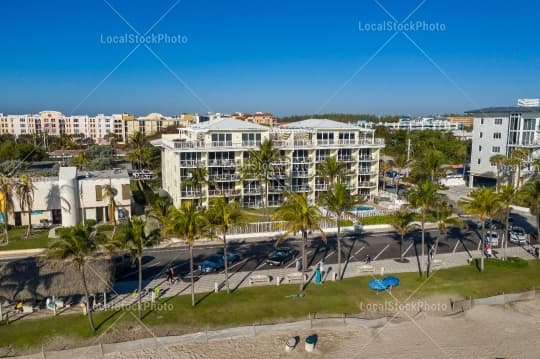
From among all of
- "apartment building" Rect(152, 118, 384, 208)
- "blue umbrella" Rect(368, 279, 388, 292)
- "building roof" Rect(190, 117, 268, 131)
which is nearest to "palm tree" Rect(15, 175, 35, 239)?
"apartment building" Rect(152, 118, 384, 208)

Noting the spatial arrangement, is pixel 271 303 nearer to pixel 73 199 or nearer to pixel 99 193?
pixel 99 193

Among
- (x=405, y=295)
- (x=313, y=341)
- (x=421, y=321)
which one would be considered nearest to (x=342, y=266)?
(x=405, y=295)

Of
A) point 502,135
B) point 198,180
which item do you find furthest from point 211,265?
point 502,135

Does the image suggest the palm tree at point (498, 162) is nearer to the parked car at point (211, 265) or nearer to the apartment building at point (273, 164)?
the apartment building at point (273, 164)

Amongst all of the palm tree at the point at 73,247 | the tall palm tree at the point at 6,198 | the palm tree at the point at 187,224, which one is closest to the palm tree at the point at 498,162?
the palm tree at the point at 187,224

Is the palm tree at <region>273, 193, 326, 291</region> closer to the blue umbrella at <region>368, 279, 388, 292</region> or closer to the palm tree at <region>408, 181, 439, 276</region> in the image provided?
the blue umbrella at <region>368, 279, 388, 292</region>
